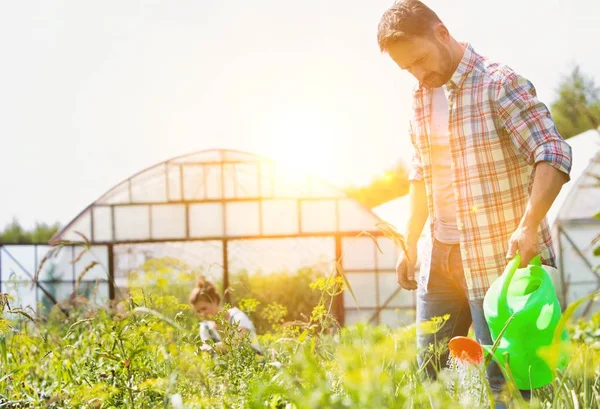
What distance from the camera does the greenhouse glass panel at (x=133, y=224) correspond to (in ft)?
31.6

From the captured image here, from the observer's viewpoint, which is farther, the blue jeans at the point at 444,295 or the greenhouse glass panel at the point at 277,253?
the greenhouse glass panel at the point at 277,253

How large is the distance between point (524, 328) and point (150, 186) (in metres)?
8.25

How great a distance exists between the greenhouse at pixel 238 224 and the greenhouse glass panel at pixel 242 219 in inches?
0.5

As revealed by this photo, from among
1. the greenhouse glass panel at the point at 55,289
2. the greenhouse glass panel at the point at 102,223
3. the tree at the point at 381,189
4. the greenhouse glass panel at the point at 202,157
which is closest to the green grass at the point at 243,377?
the greenhouse glass panel at the point at 202,157

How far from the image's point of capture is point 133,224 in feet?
31.6

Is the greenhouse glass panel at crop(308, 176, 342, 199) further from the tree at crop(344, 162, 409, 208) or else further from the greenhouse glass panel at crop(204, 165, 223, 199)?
the tree at crop(344, 162, 409, 208)

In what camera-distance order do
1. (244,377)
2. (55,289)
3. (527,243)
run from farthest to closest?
(55,289), (527,243), (244,377)

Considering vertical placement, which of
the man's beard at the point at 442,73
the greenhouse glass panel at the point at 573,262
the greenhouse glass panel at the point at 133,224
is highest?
the man's beard at the point at 442,73

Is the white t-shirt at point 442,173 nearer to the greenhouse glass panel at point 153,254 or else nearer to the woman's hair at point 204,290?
the woman's hair at point 204,290

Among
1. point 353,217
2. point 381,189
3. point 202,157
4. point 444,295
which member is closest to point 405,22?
point 444,295

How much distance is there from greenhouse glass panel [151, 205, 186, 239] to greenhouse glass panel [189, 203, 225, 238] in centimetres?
12

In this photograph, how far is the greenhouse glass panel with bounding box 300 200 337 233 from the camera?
9.44 meters

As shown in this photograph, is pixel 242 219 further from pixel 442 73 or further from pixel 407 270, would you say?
pixel 442 73

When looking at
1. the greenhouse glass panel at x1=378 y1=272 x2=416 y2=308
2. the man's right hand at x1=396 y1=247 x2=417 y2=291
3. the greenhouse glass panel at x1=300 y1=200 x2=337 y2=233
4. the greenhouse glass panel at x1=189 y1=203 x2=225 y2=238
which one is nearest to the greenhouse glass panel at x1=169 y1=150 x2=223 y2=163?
the greenhouse glass panel at x1=189 y1=203 x2=225 y2=238
